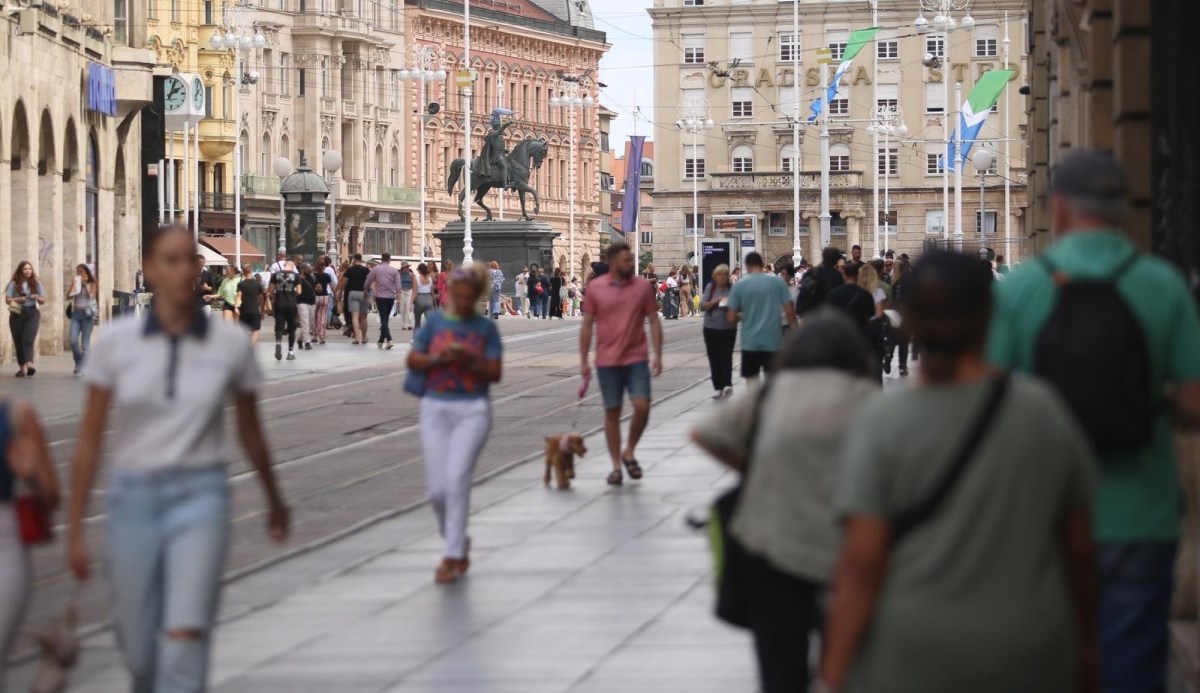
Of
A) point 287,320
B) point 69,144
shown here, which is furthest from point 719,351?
point 69,144

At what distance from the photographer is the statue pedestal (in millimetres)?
69250

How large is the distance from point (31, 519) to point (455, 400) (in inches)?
215

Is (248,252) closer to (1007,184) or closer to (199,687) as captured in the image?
(1007,184)

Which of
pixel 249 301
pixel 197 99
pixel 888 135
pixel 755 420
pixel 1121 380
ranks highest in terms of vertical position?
pixel 888 135

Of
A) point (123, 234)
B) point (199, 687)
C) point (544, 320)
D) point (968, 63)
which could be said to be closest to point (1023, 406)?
point (199, 687)

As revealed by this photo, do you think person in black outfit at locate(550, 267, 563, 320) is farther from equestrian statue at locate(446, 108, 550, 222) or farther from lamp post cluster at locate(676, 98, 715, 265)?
lamp post cluster at locate(676, 98, 715, 265)

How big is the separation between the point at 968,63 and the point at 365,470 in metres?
101

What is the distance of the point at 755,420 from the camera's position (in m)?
6.82

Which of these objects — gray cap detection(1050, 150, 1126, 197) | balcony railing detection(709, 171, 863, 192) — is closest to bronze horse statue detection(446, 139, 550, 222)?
balcony railing detection(709, 171, 863, 192)

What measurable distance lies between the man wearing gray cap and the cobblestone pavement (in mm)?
3089

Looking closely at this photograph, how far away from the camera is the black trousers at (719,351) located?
26.5 meters

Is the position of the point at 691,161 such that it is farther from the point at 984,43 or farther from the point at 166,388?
the point at 166,388

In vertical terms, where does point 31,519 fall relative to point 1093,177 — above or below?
below

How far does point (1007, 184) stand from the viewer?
105 metres
